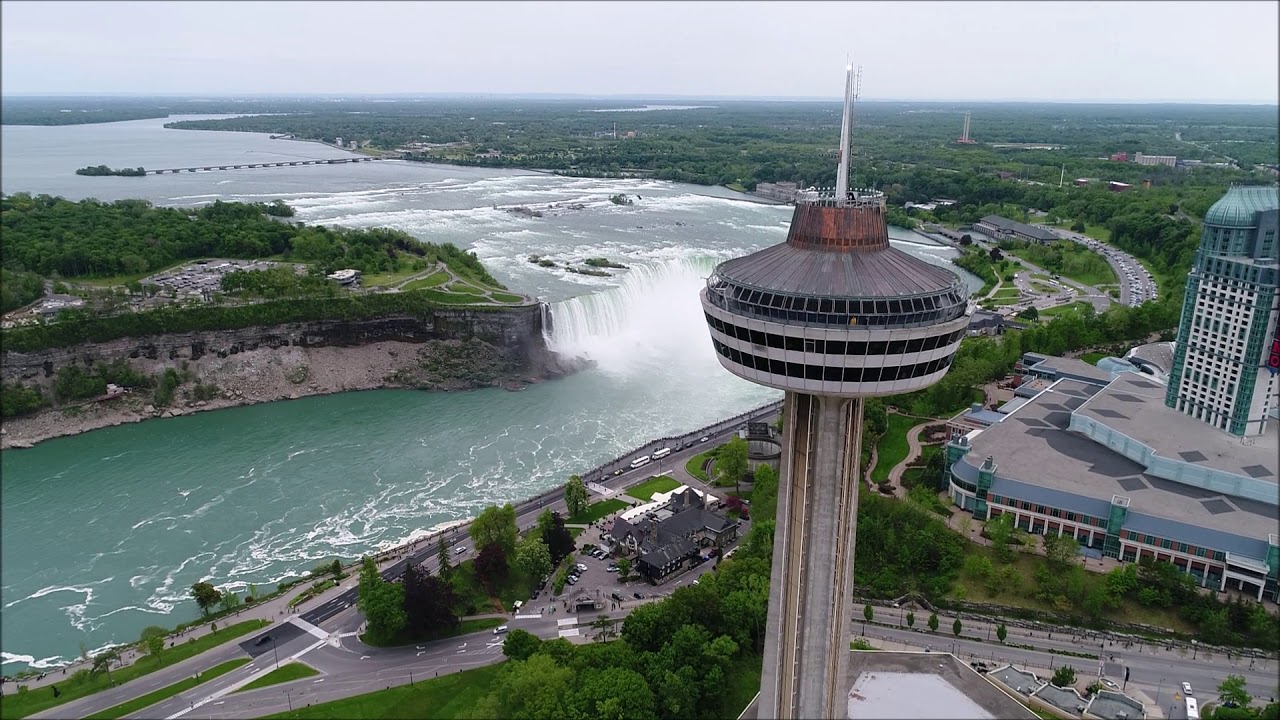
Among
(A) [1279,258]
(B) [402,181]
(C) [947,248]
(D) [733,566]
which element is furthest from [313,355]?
(B) [402,181]

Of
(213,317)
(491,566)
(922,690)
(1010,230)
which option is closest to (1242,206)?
(922,690)

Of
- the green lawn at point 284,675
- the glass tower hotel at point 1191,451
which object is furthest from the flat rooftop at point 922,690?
the green lawn at point 284,675

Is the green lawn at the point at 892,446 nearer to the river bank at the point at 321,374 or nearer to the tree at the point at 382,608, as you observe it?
the tree at the point at 382,608

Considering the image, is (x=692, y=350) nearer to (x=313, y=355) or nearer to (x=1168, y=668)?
(x=313, y=355)

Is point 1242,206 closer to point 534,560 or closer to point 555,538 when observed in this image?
point 555,538

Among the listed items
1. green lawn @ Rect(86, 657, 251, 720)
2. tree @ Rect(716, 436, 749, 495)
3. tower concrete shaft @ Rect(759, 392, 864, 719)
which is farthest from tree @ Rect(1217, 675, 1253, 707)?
green lawn @ Rect(86, 657, 251, 720)

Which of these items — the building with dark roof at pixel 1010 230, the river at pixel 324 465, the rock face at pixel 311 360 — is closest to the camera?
the river at pixel 324 465

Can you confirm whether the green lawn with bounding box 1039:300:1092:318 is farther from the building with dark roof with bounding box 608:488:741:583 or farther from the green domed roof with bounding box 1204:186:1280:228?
the building with dark roof with bounding box 608:488:741:583
